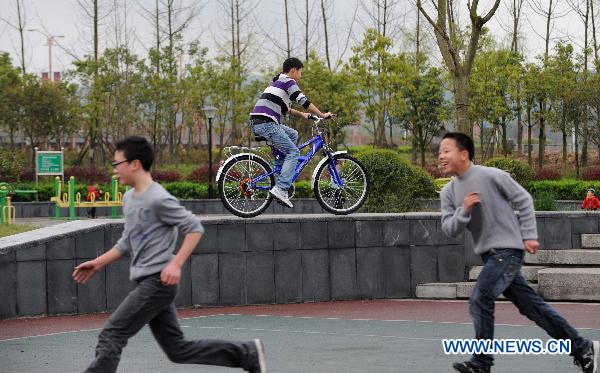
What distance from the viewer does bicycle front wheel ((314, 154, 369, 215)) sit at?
1473 centimetres

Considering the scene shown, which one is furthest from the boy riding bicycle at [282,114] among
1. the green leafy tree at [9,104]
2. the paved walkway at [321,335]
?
the green leafy tree at [9,104]

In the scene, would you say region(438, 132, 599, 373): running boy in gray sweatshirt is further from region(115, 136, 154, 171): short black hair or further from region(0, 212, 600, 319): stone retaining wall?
region(0, 212, 600, 319): stone retaining wall

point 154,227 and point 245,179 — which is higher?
point 245,179

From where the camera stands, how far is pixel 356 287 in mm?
15703

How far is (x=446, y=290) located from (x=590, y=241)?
2.81 metres

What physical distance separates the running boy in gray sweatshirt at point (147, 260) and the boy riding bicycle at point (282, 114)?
6.77 meters

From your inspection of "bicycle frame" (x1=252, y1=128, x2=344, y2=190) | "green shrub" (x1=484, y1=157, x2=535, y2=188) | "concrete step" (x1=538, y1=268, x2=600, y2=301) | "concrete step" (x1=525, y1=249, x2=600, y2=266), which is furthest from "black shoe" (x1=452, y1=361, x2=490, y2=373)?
"green shrub" (x1=484, y1=157, x2=535, y2=188)

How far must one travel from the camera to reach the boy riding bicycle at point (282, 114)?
45.1 ft

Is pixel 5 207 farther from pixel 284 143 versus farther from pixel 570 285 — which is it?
pixel 570 285

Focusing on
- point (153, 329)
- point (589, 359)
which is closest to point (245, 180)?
point (589, 359)

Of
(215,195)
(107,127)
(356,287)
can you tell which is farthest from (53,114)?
(356,287)

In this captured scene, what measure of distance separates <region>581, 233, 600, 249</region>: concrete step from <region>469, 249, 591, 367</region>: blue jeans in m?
9.44

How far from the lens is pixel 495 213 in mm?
7711

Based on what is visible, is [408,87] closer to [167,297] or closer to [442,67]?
[442,67]
